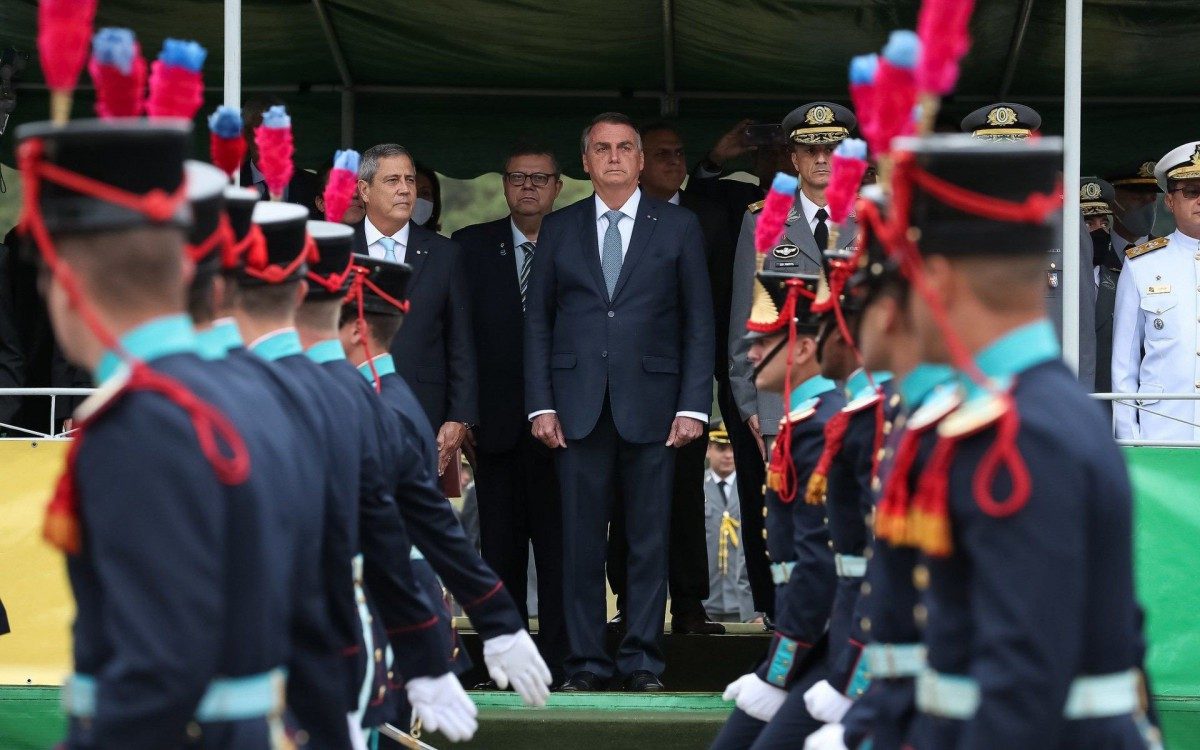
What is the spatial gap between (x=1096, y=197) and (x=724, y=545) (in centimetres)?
381

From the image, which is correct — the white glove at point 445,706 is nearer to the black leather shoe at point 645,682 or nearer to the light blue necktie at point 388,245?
the black leather shoe at point 645,682

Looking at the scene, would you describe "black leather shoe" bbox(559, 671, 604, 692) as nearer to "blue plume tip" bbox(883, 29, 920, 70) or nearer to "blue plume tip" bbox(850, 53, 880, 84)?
"blue plume tip" bbox(850, 53, 880, 84)

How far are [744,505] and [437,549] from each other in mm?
3105

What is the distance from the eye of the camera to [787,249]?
775cm

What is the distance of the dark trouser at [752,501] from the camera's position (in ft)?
26.4

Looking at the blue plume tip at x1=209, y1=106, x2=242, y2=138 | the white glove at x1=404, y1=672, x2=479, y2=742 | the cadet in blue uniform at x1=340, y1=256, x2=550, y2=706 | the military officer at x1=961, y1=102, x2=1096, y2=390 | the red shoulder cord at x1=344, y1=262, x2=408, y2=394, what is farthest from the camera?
the military officer at x1=961, y1=102, x2=1096, y2=390

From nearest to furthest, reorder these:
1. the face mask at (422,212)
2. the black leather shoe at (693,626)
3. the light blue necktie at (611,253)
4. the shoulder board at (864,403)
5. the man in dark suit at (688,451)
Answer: the shoulder board at (864,403), the light blue necktie at (611,253), the man in dark suit at (688,451), the black leather shoe at (693,626), the face mask at (422,212)

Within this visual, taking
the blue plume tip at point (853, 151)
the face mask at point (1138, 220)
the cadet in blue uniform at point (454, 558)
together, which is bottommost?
the cadet in blue uniform at point (454, 558)

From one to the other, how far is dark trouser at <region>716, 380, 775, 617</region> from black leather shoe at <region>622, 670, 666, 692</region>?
91cm

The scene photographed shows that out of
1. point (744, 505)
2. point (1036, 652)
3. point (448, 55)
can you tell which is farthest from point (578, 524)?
point (1036, 652)

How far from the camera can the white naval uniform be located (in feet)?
25.6

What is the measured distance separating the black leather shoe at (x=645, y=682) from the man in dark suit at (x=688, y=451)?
1.31 metres

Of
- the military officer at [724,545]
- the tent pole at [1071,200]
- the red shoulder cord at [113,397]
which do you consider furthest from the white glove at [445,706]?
the military officer at [724,545]

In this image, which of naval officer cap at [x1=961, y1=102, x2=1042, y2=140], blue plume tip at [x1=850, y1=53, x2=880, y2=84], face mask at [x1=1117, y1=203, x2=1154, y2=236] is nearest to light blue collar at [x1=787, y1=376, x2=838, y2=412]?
blue plume tip at [x1=850, y1=53, x2=880, y2=84]
